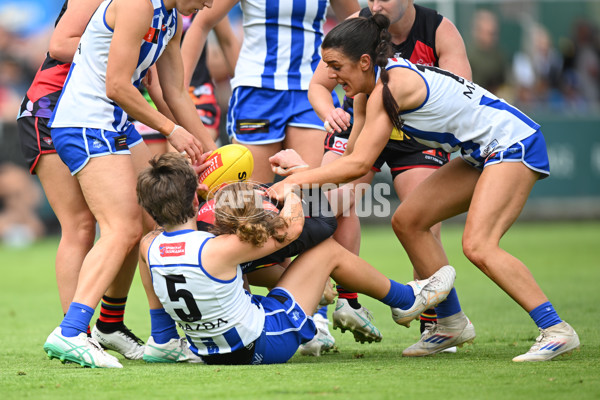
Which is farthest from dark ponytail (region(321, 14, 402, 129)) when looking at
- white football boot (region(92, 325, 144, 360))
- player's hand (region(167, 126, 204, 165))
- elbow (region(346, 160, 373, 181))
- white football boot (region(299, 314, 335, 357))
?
white football boot (region(92, 325, 144, 360))

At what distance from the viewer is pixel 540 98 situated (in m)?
16.1

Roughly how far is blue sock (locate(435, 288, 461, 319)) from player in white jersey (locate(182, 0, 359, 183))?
1.50 metres

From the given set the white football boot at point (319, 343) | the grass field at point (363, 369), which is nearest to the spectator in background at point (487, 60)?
the grass field at point (363, 369)

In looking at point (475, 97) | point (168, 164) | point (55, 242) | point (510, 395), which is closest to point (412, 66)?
point (475, 97)

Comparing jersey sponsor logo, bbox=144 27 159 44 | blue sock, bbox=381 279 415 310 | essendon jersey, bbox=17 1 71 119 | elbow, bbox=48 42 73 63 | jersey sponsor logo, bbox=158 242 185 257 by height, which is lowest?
blue sock, bbox=381 279 415 310

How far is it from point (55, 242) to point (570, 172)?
9.00 metres

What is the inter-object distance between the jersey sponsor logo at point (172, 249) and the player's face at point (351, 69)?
4.36 ft

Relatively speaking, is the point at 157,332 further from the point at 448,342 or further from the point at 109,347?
the point at 448,342

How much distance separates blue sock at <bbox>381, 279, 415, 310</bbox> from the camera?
4.93m

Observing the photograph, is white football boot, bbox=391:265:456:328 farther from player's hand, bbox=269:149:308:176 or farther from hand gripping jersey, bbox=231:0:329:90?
hand gripping jersey, bbox=231:0:329:90

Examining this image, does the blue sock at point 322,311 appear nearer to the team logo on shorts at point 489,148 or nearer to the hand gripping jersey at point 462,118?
the hand gripping jersey at point 462,118

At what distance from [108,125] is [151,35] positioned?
1.87 feet

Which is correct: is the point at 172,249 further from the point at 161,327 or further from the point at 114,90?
the point at 114,90

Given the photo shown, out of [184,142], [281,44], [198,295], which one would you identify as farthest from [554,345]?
[281,44]
